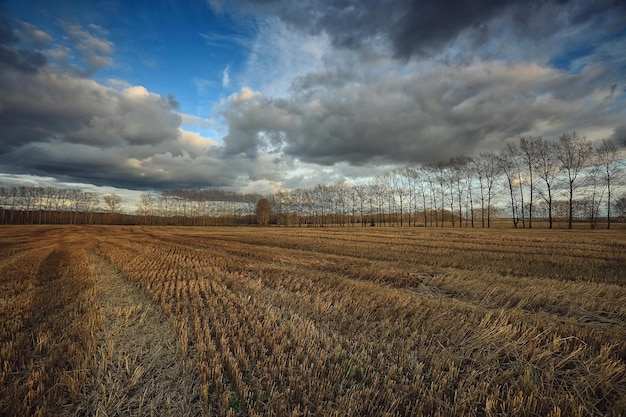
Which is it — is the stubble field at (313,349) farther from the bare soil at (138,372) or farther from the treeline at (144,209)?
the treeline at (144,209)

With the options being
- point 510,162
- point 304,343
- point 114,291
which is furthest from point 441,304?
point 510,162

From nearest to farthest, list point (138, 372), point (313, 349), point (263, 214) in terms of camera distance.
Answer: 1. point (138, 372)
2. point (313, 349)
3. point (263, 214)

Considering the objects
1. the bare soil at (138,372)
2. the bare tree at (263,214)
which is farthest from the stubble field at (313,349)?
the bare tree at (263,214)

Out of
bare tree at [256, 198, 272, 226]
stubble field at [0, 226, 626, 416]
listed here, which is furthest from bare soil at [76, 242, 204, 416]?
bare tree at [256, 198, 272, 226]

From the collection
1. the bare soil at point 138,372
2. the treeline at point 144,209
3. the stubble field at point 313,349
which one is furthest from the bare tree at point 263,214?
the bare soil at point 138,372

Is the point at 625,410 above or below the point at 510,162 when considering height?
below

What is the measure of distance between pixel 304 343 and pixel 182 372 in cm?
207

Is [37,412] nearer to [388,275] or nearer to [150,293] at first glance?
[150,293]

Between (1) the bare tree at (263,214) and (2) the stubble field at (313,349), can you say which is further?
(1) the bare tree at (263,214)

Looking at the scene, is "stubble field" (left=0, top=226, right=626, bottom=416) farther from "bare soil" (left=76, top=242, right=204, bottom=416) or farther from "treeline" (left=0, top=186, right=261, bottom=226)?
"treeline" (left=0, top=186, right=261, bottom=226)

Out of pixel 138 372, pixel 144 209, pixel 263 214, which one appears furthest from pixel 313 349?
pixel 144 209

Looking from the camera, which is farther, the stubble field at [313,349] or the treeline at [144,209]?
the treeline at [144,209]

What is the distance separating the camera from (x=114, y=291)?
9938 mm

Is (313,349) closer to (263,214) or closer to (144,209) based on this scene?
(263,214)
